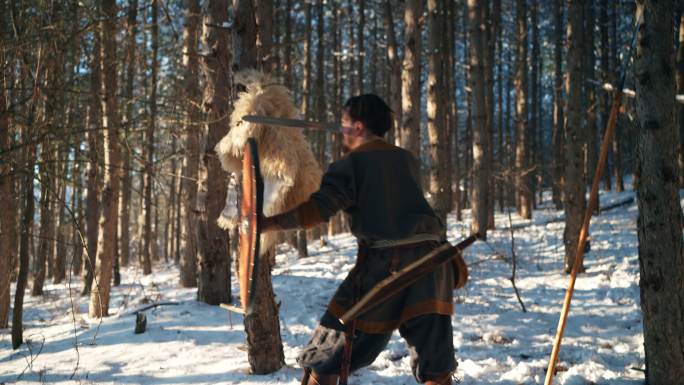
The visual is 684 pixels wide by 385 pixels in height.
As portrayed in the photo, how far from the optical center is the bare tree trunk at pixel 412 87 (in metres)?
7.25

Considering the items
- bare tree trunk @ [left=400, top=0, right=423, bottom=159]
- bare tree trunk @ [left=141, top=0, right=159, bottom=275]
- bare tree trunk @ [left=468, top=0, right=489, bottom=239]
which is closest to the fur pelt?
bare tree trunk @ [left=141, top=0, right=159, bottom=275]

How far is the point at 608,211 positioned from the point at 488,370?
484 inches

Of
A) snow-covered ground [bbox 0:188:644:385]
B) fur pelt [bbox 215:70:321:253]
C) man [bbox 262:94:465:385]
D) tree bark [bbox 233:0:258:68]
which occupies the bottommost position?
snow-covered ground [bbox 0:188:644:385]

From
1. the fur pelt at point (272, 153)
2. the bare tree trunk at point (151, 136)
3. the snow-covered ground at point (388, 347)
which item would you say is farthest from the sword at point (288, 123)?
the snow-covered ground at point (388, 347)

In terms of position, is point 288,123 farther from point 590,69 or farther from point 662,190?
point 590,69

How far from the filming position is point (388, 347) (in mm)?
4926

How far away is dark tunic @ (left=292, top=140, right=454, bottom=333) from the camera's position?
2.56 meters

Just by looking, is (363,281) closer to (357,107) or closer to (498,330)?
(357,107)

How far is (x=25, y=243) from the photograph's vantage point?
18.9 ft

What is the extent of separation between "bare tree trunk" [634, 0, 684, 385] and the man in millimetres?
1937

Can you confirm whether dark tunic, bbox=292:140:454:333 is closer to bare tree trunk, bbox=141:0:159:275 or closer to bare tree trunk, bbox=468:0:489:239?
bare tree trunk, bbox=141:0:159:275

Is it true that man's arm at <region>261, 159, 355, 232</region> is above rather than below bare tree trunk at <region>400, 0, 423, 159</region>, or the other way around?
below

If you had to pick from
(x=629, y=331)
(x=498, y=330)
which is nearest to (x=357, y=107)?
(x=498, y=330)

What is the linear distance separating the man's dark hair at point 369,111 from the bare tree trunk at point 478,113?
25.8ft
